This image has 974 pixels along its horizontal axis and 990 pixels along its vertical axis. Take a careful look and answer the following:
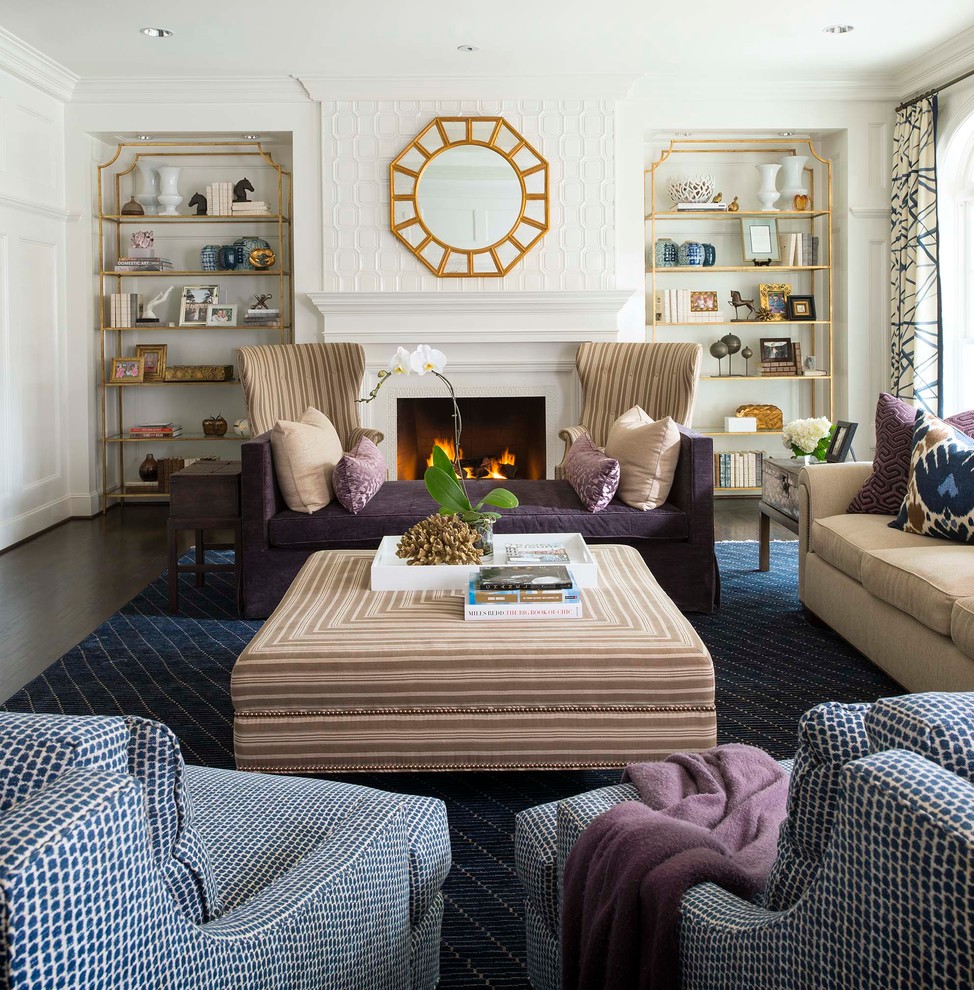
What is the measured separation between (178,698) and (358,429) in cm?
224

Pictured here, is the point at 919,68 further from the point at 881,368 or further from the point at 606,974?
the point at 606,974

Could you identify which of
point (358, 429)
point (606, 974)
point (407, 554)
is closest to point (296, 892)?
point (606, 974)

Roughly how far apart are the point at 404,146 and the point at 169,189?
1641 mm

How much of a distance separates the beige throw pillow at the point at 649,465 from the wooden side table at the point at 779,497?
494 millimetres

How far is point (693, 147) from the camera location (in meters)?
6.69

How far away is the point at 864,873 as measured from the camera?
81 centimetres

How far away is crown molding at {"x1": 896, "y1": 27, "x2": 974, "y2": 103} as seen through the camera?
5.44 meters

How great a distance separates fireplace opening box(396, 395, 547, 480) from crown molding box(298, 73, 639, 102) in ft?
5.88

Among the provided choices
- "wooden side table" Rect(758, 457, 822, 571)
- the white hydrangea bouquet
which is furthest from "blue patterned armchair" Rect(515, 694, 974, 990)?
the white hydrangea bouquet

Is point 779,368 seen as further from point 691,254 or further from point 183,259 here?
point 183,259

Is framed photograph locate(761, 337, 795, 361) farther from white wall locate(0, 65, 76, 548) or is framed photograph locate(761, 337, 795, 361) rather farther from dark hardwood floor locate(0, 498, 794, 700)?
white wall locate(0, 65, 76, 548)

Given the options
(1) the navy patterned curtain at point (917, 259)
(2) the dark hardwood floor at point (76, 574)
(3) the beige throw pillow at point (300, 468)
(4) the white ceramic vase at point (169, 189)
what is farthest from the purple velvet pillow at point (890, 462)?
(4) the white ceramic vase at point (169, 189)

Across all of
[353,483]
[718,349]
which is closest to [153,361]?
[353,483]

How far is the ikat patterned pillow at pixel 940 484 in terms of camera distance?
3135 mm
